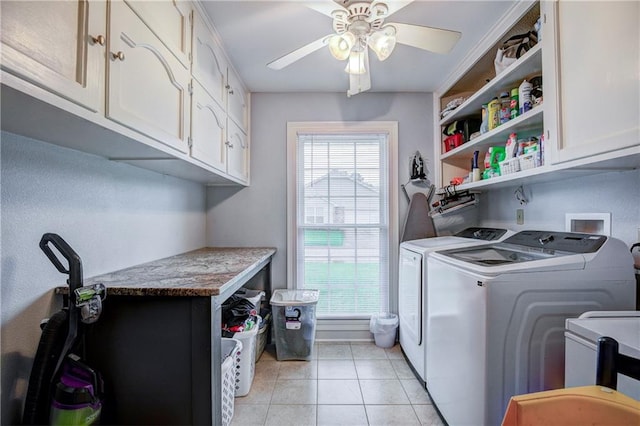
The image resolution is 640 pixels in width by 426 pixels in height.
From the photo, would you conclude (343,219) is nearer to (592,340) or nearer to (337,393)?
(337,393)

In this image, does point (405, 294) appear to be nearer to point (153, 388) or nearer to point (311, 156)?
point (311, 156)

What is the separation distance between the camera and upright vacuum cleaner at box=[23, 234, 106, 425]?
962 mm

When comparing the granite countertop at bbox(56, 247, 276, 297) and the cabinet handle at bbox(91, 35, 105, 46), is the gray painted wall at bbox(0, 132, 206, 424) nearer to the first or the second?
the granite countertop at bbox(56, 247, 276, 297)

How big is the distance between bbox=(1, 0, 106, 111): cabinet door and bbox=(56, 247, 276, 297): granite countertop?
672mm

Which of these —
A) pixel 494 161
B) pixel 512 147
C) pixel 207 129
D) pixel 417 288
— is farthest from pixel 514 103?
pixel 207 129

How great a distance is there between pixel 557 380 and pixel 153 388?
167cm

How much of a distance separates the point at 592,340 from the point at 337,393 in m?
1.53

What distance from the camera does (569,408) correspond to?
2.21ft

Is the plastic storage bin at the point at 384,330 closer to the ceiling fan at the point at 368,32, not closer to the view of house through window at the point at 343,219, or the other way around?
the view of house through window at the point at 343,219

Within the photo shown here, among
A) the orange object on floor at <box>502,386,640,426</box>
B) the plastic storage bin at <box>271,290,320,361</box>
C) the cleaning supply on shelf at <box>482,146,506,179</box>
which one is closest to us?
the orange object on floor at <box>502,386,640,426</box>

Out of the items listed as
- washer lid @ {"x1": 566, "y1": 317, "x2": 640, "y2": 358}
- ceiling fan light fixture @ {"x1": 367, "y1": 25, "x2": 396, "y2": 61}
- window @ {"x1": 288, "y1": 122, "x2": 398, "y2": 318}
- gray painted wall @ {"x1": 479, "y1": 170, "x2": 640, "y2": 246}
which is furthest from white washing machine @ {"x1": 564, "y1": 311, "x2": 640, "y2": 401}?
window @ {"x1": 288, "y1": 122, "x2": 398, "y2": 318}

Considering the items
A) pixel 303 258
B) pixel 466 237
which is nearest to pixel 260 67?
pixel 303 258

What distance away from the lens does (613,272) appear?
124 cm

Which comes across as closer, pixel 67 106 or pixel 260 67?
pixel 67 106
